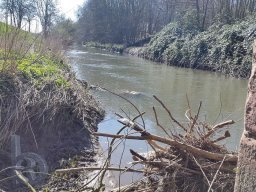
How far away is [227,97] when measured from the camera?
12.9 meters

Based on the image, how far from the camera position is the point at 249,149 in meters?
1.73

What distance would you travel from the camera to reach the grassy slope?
64.1ft

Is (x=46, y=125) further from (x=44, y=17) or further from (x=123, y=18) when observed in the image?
(x=123, y=18)

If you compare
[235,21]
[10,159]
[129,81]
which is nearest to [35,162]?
[10,159]

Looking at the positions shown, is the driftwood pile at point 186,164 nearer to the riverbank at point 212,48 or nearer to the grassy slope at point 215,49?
the riverbank at point 212,48

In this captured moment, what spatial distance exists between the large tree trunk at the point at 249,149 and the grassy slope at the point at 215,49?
17206mm

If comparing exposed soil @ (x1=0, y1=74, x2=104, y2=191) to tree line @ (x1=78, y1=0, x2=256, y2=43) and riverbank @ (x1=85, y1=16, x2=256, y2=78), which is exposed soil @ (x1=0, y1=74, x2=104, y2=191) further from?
tree line @ (x1=78, y1=0, x2=256, y2=43)

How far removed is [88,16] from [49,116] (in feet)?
163

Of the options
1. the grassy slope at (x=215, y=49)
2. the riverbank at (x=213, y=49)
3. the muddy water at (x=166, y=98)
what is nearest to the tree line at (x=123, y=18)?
the riverbank at (x=213, y=49)

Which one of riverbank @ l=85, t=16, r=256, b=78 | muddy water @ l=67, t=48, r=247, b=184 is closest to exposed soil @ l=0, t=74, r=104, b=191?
muddy water @ l=67, t=48, r=247, b=184

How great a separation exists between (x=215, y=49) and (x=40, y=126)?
17.4 metres

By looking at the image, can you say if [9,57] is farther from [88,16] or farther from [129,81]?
[88,16]

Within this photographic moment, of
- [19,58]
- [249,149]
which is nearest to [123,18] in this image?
[19,58]

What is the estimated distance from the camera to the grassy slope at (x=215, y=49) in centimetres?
1953
